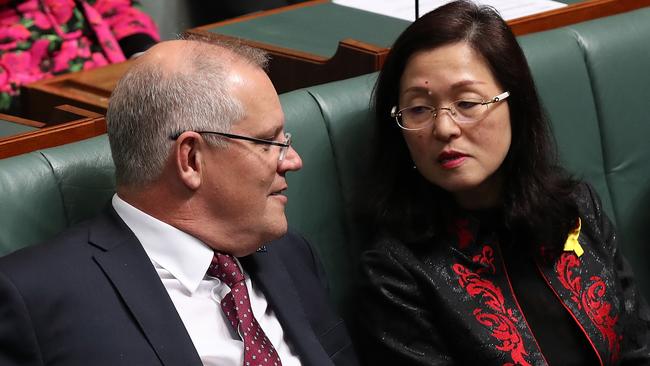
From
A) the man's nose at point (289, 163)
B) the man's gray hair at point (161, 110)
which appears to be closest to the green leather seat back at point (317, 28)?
the man's nose at point (289, 163)

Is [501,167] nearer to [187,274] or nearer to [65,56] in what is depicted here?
[187,274]

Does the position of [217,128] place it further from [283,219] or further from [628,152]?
[628,152]

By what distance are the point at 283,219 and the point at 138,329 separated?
0.27 m

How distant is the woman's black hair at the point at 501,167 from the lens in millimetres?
1976

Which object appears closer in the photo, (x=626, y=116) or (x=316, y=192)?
(x=316, y=192)

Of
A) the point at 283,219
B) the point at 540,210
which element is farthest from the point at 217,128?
the point at 540,210

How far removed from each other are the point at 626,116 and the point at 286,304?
97 cm

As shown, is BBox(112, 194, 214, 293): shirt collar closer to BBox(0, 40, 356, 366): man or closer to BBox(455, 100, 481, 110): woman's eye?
BBox(0, 40, 356, 366): man

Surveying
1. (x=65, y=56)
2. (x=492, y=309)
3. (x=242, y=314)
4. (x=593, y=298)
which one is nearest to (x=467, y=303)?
(x=492, y=309)

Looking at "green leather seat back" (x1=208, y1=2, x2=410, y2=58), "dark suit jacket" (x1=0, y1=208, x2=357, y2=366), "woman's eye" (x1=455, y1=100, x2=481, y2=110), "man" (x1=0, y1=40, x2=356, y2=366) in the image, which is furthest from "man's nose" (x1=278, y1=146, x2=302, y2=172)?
"green leather seat back" (x1=208, y1=2, x2=410, y2=58)

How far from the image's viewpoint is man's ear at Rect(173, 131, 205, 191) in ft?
5.31

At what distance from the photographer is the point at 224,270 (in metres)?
1.70

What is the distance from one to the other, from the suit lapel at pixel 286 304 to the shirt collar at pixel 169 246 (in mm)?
152

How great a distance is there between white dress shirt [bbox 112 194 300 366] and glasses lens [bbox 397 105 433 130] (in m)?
0.46
